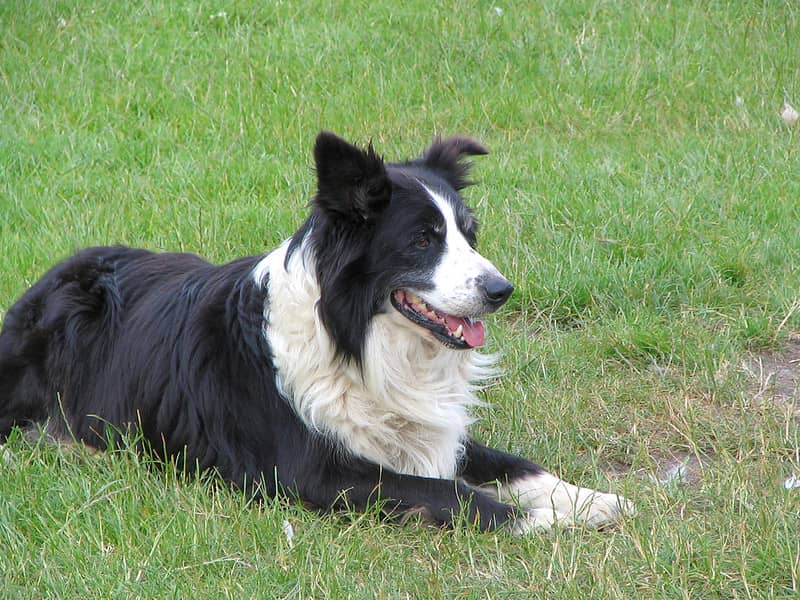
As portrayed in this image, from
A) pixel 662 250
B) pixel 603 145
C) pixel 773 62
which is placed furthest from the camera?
pixel 773 62

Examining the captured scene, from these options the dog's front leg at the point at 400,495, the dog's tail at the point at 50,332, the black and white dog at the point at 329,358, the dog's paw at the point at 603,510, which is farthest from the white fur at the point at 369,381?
the dog's tail at the point at 50,332

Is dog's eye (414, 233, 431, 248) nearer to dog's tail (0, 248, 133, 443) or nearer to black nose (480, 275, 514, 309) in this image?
black nose (480, 275, 514, 309)

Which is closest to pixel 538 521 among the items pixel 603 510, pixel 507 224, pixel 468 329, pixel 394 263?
pixel 603 510

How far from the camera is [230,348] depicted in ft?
12.5

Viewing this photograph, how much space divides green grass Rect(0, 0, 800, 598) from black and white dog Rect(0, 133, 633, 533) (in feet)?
0.49

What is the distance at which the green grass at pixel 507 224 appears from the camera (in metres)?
3.24

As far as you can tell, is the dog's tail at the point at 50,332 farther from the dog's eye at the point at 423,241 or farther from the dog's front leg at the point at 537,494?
the dog's front leg at the point at 537,494

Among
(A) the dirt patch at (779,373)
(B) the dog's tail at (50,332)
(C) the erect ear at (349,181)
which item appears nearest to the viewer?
(C) the erect ear at (349,181)

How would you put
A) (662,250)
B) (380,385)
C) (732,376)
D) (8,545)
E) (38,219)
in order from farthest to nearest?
(38,219) → (662,250) → (732,376) → (380,385) → (8,545)

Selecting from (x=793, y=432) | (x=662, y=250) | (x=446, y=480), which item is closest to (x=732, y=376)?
(x=793, y=432)

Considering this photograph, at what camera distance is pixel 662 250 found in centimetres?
555

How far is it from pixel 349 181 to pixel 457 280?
1.61 feet

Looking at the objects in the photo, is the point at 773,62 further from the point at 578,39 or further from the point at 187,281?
the point at 187,281

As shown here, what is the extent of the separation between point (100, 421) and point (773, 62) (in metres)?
6.09
